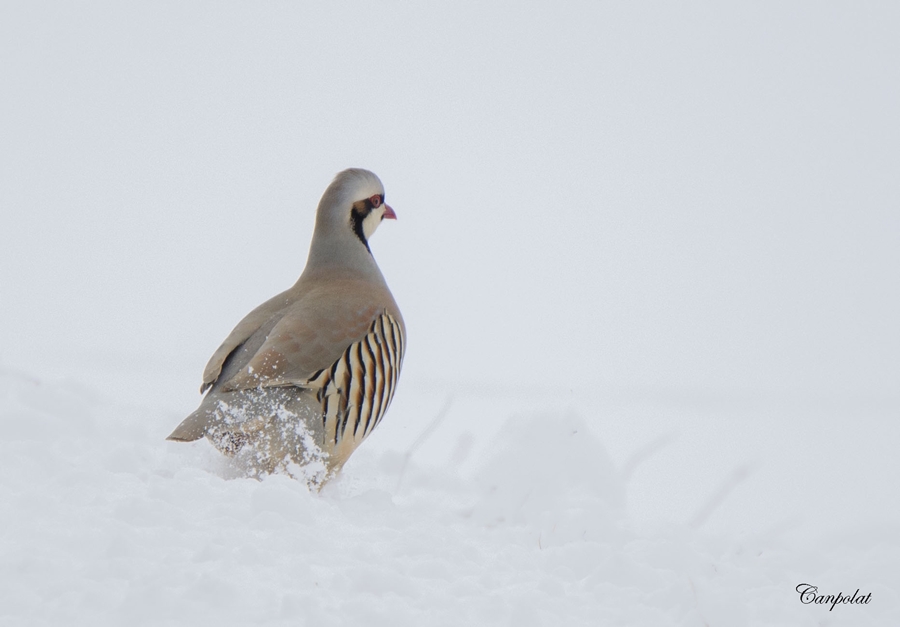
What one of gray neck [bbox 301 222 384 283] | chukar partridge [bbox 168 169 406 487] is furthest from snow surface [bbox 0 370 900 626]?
gray neck [bbox 301 222 384 283]

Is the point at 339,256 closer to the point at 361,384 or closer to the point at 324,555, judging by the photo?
the point at 361,384

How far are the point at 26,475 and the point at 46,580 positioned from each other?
0.68 m

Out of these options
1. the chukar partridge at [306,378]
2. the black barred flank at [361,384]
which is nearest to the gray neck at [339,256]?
the chukar partridge at [306,378]

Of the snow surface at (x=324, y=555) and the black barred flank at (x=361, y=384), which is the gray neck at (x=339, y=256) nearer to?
the black barred flank at (x=361, y=384)

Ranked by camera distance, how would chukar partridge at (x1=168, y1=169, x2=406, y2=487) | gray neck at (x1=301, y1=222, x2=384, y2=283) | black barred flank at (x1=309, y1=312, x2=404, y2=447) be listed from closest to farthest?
chukar partridge at (x1=168, y1=169, x2=406, y2=487) < black barred flank at (x1=309, y1=312, x2=404, y2=447) < gray neck at (x1=301, y1=222, x2=384, y2=283)

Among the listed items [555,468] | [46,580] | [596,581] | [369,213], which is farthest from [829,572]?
[369,213]

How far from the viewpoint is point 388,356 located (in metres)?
4.07

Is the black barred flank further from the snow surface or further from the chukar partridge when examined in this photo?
the snow surface

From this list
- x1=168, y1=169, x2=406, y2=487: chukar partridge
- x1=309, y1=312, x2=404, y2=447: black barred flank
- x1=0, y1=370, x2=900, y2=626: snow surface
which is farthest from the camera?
x1=309, y1=312, x2=404, y2=447: black barred flank

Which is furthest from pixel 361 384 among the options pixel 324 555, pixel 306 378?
pixel 324 555

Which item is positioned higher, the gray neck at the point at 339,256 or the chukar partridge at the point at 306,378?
the gray neck at the point at 339,256

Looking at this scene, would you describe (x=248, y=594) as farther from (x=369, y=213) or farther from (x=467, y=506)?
(x=369, y=213)

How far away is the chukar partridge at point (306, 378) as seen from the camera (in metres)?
3.52

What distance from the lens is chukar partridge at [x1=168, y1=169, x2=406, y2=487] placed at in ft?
11.5
